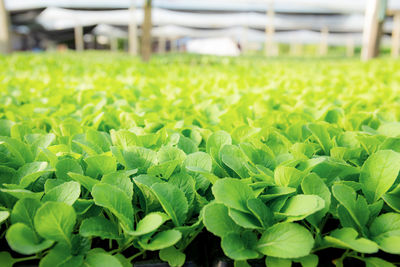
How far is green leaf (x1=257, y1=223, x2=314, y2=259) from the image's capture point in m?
0.71

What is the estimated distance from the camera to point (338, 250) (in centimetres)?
91

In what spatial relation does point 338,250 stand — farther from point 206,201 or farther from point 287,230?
point 206,201

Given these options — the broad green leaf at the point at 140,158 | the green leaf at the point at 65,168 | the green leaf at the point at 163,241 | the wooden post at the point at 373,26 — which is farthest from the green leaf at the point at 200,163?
the wooden post at the point at 373,26

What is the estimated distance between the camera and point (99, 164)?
0.96 m

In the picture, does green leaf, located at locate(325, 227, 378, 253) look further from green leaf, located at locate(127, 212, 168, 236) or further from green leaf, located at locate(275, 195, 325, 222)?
green leaf, located at locate(127, 212, 168, 236)

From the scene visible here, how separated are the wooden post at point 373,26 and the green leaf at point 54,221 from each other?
918 centimetres

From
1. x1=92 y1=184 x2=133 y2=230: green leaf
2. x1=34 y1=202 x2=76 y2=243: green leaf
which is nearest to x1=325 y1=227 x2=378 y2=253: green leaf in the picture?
x1=92 y1=184 x2=133 y2=230: green leaf

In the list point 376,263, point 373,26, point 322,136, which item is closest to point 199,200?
point 376,263

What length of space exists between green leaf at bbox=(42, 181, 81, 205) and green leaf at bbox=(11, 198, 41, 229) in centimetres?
4

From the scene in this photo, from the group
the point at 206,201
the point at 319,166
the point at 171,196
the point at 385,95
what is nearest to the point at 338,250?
the point at 319,166

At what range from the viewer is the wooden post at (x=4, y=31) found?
949 centimetres

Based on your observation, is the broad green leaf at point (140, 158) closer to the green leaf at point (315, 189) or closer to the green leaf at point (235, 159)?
the green leaf at point (235, 159)

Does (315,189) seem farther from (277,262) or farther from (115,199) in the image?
(115,199)

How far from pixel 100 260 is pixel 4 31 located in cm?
1109
